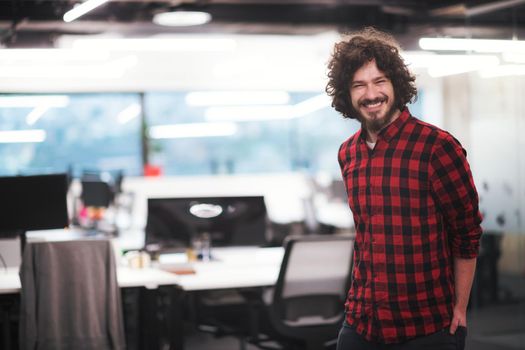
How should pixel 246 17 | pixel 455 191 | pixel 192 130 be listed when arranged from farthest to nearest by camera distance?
pixel 192 130 < pixel 246 17 < pixel 455 191

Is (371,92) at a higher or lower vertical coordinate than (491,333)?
higher

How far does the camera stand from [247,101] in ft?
41.5

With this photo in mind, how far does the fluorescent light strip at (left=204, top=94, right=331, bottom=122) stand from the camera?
1298 centimetres

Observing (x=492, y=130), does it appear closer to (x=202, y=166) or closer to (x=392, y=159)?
(x=392, y=159)

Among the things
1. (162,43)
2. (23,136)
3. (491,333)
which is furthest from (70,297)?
(23,136)

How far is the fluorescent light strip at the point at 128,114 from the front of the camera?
12.0 meters

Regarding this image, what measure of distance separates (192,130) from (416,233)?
1102 cm

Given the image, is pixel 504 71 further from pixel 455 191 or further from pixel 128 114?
pixel 128 114

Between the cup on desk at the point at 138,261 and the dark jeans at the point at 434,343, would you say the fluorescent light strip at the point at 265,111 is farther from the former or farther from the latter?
the dark jeans at the point at 434,343

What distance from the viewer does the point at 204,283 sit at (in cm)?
391

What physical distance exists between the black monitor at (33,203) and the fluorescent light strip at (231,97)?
26.5 feet

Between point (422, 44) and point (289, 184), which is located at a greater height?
point (422, 44)

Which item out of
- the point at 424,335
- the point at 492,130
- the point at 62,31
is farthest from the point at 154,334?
the point at 62,31

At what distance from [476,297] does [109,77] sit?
7.12 m
